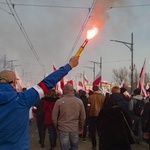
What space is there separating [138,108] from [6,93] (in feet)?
30.2

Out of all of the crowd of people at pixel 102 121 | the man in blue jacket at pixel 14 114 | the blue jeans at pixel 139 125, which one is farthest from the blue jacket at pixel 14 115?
the blue jeans at pixel 139 125

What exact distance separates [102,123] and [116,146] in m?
0.50

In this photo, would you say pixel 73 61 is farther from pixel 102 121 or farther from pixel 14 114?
pixel 102 121

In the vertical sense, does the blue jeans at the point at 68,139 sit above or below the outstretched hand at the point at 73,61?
below

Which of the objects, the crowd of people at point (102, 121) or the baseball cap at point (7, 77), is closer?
the baseball cap at point (7, 77)

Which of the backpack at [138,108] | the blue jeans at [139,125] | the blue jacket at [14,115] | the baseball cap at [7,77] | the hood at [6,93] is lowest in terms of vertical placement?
the blue jeans at [139,125]

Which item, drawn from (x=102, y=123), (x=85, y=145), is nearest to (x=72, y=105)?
(x=102, y=123)

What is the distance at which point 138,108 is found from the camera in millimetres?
12219

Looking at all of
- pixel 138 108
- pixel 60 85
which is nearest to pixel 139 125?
pixel 138 108

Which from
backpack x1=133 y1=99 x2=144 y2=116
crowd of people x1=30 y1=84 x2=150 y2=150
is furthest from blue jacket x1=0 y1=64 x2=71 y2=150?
backpack x1=133 y1=99 x2=144 y2=116

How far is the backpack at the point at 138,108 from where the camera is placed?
39.8ft

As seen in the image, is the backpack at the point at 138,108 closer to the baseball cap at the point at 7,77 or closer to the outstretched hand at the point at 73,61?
the outstretched hand at the point at 73,61

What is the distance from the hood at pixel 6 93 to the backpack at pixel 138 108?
896cm

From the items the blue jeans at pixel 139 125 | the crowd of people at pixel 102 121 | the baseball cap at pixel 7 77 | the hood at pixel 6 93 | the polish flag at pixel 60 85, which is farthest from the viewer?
the polish flag at pixel 60 85
